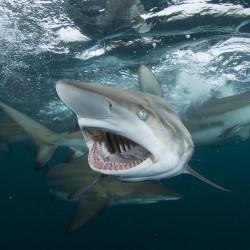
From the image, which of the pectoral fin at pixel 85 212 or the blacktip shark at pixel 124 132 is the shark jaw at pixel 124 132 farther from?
the pectoral fin at pixel 85 212

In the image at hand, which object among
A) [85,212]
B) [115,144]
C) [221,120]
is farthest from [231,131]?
[115,144]

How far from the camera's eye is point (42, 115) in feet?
80.2

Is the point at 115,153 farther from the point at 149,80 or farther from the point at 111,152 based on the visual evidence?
the point at 149,80

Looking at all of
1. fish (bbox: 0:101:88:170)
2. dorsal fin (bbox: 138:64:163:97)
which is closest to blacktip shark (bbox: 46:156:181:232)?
fish (bbox: 0:101:88:170)

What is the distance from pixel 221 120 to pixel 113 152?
7.45m

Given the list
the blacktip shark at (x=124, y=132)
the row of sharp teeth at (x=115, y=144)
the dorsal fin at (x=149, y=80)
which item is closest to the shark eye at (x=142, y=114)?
the blacktip shark at (x=124, y=132)

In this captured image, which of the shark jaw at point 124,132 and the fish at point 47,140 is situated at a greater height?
the shark jaw at point 124,132

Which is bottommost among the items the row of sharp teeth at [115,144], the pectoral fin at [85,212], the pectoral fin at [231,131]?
the pectoral fin at [231,131]

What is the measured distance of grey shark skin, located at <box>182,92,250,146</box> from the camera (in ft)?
32.3

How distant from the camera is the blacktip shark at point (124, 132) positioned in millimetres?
2471

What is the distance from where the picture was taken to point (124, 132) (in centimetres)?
265

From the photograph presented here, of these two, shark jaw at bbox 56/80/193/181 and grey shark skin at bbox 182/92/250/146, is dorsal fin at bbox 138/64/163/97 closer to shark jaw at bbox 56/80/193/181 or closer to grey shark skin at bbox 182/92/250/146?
shark jaw at bbox 56/80/193/181

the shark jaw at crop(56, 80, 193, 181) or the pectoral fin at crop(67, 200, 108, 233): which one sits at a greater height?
the shark jaw at crop(56, 80, 193, 181)

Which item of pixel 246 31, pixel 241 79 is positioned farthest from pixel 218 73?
pixel 246 31
